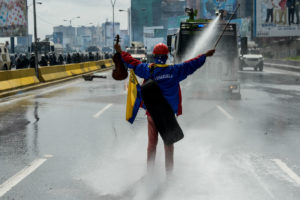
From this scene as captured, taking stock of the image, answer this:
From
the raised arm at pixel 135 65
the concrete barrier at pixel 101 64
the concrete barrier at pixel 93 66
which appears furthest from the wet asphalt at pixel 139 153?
the concrete barrier at pixel 101 64

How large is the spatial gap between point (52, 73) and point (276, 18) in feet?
169

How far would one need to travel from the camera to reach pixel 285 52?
242 feet

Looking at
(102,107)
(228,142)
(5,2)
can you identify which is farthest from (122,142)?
(5,2)

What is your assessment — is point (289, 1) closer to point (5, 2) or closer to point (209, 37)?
point (5, 2)

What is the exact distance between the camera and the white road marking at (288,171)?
6.33m

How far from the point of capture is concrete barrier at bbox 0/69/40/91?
1914 cm

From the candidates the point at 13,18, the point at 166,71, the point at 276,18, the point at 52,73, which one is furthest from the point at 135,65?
the point at 276,18

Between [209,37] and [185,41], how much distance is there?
909mm

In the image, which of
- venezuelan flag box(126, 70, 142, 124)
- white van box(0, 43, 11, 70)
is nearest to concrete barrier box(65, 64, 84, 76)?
white van box(0, 43, 11, 70)

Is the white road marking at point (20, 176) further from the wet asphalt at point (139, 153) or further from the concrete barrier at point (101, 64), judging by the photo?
the concrete barrier at point (101, 64)

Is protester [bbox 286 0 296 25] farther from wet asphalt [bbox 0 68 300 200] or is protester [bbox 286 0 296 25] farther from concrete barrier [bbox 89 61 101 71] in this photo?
wet asphalt [bbox 0 68 300 200]

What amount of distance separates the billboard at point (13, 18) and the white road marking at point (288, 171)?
5748 cm

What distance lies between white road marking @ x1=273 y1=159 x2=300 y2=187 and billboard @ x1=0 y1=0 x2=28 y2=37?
5748 cm

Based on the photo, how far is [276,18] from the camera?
232ft
